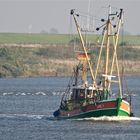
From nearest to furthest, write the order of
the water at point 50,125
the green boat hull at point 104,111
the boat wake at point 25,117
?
the water at point 50,125 < the green boat hull at point 104,111 < the boat wake at point 25,117

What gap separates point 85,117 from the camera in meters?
112

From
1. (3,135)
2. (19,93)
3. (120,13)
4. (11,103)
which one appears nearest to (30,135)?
(3,135)

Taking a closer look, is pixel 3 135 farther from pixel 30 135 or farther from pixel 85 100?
Result: pixel 85 100

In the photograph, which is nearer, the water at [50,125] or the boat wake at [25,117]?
the water at [50,125]

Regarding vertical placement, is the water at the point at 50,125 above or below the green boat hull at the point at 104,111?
below

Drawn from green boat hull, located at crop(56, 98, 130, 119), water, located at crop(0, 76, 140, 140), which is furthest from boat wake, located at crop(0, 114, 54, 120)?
green boat hull, located at crop(56, 98, 130, 119)

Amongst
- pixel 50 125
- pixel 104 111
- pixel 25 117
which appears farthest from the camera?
pixel 25 117

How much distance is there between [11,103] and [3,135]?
149 feet

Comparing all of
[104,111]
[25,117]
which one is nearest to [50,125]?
[104,111]

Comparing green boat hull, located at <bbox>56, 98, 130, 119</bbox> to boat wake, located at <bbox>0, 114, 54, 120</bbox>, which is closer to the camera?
green boat hull, located at <bbox>56, 98, 130, 119</bbox>

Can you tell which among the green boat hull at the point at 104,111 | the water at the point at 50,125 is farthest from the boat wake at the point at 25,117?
the green boat hull at the point at 104,111

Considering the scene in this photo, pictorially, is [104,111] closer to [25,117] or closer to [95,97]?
[95,97]

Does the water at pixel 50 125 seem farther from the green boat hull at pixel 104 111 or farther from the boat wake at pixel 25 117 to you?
the green boat hull at pixel 104 111

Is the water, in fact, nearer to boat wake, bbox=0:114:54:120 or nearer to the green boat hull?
boat wake, bbox=0:114:54:120
